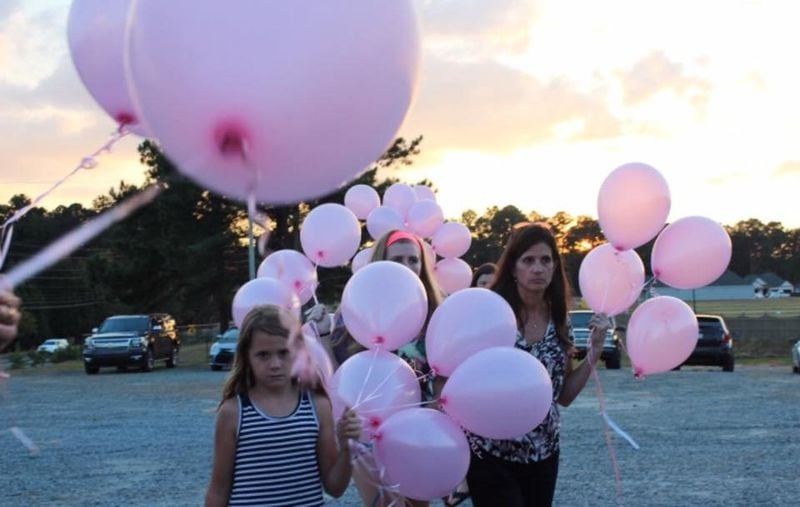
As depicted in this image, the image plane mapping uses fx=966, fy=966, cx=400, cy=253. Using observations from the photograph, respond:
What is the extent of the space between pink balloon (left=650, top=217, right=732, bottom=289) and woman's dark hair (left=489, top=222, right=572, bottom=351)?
1.04m

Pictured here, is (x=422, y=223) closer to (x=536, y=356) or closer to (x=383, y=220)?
(x=383, y=220)

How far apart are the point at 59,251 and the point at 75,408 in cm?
1318

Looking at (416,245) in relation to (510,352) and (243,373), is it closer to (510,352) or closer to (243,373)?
(510,352)

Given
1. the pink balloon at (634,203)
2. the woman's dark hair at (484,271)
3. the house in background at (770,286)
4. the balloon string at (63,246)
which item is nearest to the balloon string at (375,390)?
the balloon string at (63,246)

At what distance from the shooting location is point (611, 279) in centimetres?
467

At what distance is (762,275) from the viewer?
104625 millimetres

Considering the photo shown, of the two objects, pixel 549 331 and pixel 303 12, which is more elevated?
pixel 303 12

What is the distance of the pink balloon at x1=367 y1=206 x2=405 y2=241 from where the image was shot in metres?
7.78

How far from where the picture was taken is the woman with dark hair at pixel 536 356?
355 centimetres

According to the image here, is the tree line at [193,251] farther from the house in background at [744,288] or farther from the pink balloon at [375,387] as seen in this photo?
the house in background at [744,288]

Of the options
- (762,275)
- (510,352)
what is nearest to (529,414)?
(510,352)

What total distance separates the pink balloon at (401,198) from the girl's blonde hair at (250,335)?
5336 millimetres

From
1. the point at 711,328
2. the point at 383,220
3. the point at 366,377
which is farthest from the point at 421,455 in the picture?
the point at 711,328

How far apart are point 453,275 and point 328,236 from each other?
2344 millimetres
